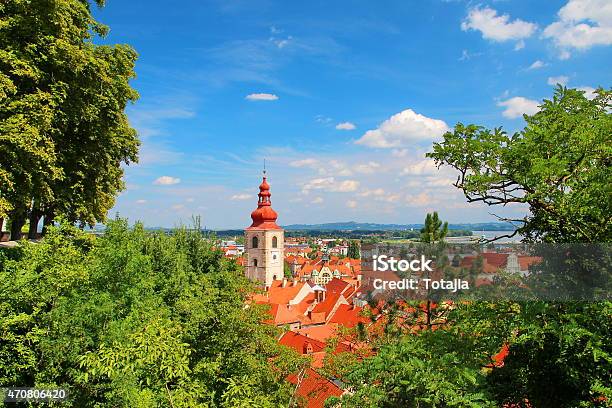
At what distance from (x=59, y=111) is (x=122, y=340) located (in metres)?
7.96

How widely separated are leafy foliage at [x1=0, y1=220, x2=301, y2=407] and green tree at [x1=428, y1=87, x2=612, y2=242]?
17.3 feet

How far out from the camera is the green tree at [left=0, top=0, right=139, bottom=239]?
36.8ft

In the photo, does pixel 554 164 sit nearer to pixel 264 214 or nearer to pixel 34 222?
pixel 34 222

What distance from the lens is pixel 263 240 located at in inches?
2036

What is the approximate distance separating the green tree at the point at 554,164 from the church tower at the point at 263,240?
4577 cm

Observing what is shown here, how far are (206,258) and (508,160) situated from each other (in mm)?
13412

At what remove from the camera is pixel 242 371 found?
330 inches

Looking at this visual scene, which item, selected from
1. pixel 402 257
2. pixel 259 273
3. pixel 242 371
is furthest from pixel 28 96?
pixel 259 273

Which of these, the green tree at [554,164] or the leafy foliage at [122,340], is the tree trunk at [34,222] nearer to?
the leafy foliage at [122,340]

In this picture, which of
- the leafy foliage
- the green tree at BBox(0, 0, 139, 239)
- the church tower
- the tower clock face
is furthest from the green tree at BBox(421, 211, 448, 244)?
the tower clock face

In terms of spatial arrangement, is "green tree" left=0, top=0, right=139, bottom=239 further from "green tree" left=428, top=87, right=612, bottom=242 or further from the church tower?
the church tower

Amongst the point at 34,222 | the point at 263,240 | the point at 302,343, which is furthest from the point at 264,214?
the point at 34,222

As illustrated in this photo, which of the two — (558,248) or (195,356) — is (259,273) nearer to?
(195,356)

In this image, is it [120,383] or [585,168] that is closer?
[585,168]
